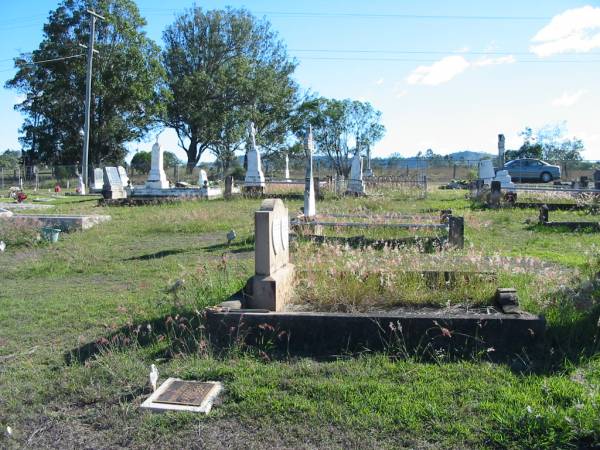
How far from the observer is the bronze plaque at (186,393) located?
12.4 ft

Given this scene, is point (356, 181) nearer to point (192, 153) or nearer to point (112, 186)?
point (112, 186)

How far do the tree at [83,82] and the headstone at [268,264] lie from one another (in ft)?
121

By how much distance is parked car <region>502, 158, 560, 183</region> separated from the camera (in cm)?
3484

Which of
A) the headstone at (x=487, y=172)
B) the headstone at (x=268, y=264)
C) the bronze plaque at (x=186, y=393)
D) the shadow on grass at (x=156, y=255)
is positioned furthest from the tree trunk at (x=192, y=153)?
the bronze plaque at (x=186, y=393)

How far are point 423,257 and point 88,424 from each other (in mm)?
5148

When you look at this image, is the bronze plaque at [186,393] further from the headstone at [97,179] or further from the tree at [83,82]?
the tree at [83,82]

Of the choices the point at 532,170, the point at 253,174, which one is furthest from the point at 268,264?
the point at 532,170

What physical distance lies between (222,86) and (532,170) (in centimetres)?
2500

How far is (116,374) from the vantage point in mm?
4262

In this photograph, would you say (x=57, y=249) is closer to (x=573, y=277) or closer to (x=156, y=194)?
(x=573, y=277)

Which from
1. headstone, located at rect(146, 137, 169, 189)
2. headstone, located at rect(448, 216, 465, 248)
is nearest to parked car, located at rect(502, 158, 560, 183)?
headstone, located at rect(146, 137, 169, 189)

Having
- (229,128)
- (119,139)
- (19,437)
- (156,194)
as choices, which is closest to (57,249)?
(19,437)

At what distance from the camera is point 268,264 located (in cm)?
521

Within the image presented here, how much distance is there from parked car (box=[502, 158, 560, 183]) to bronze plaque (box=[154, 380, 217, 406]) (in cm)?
3419
